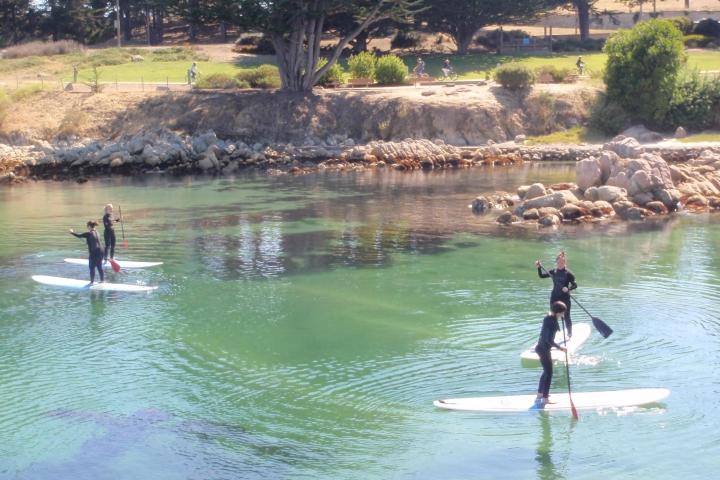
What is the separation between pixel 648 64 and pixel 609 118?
4375 mm

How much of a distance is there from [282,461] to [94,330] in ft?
33.3

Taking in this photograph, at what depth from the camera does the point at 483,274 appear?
31375 mm

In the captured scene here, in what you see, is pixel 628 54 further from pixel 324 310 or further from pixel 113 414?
pixel 113 414

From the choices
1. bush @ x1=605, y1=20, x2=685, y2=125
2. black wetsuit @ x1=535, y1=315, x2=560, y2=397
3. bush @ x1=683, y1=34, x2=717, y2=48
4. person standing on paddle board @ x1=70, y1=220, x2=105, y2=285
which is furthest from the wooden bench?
black wetsuit @ x1=535, y1=315, x2=560, y2=397

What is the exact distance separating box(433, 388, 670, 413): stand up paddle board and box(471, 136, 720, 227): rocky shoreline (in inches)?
821

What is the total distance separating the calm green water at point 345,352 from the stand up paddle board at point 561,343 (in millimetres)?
377

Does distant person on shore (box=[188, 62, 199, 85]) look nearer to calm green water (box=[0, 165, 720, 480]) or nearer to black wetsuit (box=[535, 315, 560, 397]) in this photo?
calm green water (box=[0, 165, 720, 480])

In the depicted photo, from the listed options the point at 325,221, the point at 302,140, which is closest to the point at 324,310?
the point at 325,221

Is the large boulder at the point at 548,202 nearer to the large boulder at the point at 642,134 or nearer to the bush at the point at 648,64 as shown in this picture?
the large boulder at the point at 642,134

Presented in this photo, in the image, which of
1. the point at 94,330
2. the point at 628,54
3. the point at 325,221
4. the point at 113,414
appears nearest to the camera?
the point at 113,414

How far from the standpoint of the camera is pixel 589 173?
4425 centimetres

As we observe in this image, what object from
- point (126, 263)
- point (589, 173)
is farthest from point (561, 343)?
point (589, 173)

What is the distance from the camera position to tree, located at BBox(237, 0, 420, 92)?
211 ft

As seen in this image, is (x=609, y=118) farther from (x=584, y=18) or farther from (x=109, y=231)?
(x=109, y=231)
